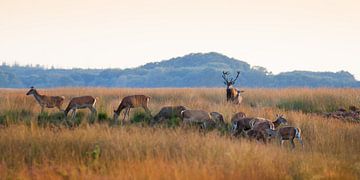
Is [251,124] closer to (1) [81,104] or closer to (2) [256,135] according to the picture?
(2) [256,135]

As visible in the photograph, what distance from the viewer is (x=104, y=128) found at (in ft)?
49.7

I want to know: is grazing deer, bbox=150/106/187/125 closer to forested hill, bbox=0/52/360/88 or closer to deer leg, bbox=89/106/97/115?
deer leg, bbox=89/106/97/115

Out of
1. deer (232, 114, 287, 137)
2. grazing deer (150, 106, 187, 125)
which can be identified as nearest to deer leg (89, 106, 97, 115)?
grazing deer (150, 106, 187, 125)

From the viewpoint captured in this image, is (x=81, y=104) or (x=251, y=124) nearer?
(x=251, y=124)

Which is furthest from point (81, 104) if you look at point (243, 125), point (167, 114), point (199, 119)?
point (243, 125)

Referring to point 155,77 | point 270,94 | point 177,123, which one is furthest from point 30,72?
point 177,123

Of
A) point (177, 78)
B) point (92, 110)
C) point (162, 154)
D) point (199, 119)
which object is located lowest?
point (162, 154)

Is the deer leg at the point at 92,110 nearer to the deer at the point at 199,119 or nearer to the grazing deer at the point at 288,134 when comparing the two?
the deer at the point at 199,119

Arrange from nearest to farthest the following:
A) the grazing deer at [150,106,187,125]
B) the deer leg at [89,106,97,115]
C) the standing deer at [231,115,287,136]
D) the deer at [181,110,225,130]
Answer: the standing deer at [231,115,287,136], the deer at [181,110,225,130], the grazing deer at [150,106,187,125], the deer leg at [89,106,97,115]

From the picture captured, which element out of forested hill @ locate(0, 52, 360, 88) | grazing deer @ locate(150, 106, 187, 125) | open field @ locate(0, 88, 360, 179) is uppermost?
forested hill @ locate(0, 52, 360, 88)

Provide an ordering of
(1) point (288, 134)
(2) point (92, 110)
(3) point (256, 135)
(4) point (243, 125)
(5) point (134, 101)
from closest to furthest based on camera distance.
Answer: (1) point (288, 134)
(3) point (256, 135)
(4) point (243, 125)
(2) point (92, 110)
(5) point (134, 101)

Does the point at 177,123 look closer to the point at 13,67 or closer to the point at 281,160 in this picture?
the point at 281,160

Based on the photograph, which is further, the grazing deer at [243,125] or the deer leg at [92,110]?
the deer leg at [92,110]

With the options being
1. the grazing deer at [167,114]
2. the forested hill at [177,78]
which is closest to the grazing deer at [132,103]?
the grazing deer at [167,114]
